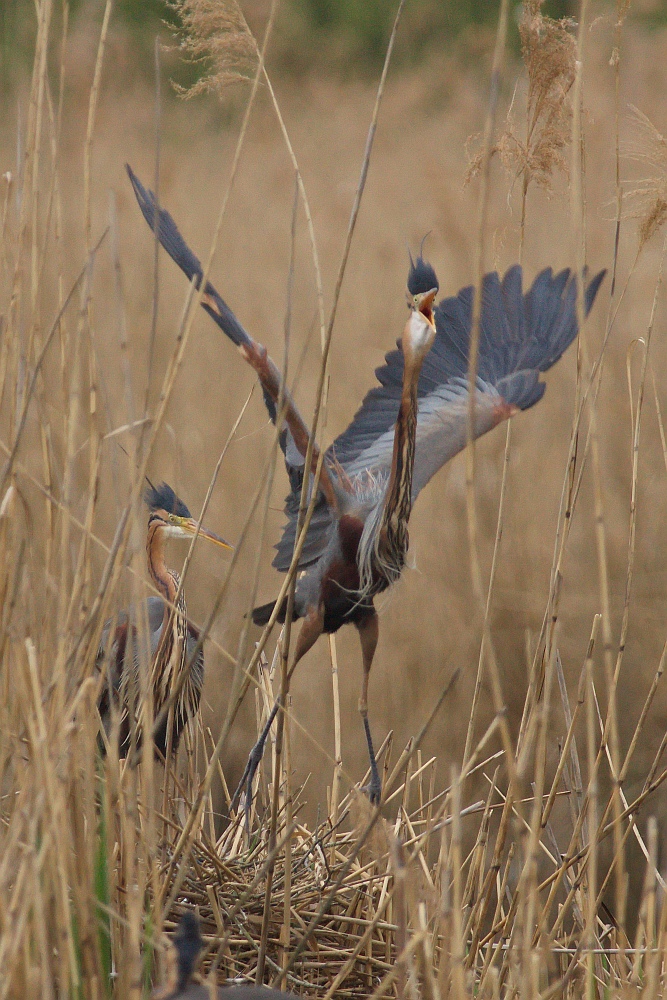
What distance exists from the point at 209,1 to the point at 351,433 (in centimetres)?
93

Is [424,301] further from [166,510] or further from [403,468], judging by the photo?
[166,510]

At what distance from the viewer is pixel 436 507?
2.67m

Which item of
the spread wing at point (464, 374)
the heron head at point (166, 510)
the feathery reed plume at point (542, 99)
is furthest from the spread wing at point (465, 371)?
the feathery reed plume at point (542, 99)

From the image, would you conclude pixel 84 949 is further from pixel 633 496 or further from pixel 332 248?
pixel 332 248

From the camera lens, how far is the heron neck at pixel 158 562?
6.26 feet

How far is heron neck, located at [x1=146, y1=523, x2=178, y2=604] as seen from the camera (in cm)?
191

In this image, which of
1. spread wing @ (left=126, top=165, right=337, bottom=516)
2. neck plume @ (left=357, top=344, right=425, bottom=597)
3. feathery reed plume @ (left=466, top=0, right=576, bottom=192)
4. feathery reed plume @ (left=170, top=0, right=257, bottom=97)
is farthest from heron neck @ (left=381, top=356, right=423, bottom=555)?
feathery reed plume @ (left=170, top=0, right=257, bottom=97)

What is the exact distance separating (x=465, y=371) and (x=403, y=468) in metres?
0.47

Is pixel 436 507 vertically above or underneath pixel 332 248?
underneath

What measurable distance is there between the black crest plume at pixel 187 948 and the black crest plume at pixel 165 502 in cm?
120

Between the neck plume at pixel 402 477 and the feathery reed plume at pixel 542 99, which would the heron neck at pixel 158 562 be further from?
the feathery reed plume at pixel 542 99

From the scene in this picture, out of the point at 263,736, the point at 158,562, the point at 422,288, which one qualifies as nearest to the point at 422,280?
the point at 422,288

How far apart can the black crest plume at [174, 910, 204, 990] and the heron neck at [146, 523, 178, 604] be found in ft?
3.77

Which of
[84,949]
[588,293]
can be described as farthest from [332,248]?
[84,949]
